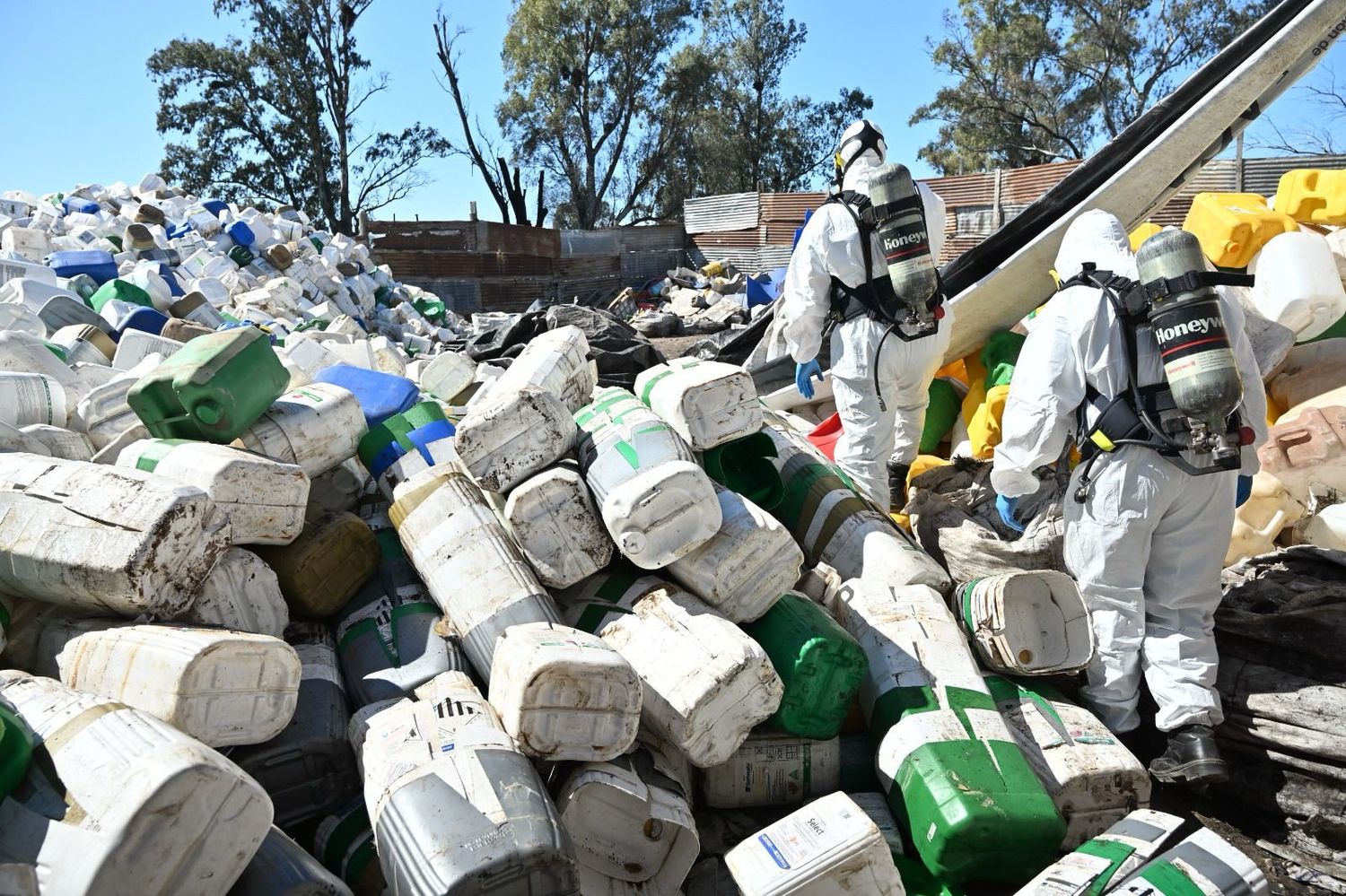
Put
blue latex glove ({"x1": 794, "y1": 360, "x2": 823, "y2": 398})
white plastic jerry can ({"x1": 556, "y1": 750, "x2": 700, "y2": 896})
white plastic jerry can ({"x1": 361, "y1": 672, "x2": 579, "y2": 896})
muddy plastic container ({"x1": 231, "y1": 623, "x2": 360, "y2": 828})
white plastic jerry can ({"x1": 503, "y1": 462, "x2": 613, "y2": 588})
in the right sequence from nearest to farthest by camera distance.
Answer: white plastic jerry can ({"x1": 361, "y1": 672, "x2": 579, "y2": 896})
white plastic jerry can ({"x1": 556, "y1": 750, "x2": 700, "y2": 896})
muddy plastic container ({"x1": 231, "y1": 623, "x2": 360, "y2": 828})
white plastic jerry can ({"x1": 503, "y1": 462, "x2": 613, "y2": 588})
blue latex glove ({"x1": 794, "y1": 360, "x2": 823, "y2": 398})

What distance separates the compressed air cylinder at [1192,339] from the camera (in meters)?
2.77

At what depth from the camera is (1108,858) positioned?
2188 millimetres

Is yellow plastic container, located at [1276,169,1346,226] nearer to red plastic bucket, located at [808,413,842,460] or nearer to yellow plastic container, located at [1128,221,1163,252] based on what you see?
yellow plastic container, located at [1128,221,1163,252]

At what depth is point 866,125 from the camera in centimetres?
459

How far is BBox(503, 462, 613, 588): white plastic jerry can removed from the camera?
271 centimetres

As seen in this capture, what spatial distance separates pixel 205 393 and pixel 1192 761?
3309 mm

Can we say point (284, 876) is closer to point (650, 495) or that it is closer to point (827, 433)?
point (650, 495)

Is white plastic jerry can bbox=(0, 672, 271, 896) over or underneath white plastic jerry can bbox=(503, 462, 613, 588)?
underneath

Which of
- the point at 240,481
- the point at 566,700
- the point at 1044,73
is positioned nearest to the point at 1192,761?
the point at 566,700

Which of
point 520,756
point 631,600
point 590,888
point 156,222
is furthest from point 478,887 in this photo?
point 156,222

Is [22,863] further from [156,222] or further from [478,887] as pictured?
[156,222]

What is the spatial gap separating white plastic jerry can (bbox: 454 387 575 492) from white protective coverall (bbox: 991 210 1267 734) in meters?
1.63

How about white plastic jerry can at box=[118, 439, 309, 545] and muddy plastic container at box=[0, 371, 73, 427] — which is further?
muddy plastic container at box=[0, 371, 73, 427]

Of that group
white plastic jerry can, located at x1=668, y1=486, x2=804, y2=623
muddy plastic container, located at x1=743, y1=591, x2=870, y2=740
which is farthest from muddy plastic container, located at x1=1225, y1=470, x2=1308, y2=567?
white plastic jerry can, located at x1=668, y1=486, x2=804, y2=623
